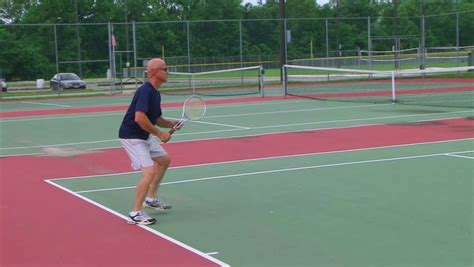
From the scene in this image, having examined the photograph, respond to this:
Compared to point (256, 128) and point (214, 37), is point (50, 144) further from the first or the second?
point (214, 37)

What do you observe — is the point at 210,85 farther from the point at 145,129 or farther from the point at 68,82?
the point at 145,129

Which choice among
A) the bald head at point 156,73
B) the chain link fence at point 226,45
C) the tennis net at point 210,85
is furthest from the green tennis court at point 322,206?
the chain link fence at point 226,45

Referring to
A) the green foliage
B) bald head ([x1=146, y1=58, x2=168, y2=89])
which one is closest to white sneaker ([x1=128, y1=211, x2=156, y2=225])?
bald head ([x1=146, y1=58, x2=168, y2=89])

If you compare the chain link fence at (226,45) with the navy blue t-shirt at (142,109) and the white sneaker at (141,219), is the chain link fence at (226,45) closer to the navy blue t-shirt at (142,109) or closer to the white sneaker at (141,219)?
the navy blue t-shirt at (142,109)

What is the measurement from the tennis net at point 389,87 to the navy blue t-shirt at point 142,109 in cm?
1317

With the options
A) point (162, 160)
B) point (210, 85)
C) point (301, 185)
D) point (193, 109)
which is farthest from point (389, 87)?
point (162, 160)

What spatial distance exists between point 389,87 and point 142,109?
23304 millimetres

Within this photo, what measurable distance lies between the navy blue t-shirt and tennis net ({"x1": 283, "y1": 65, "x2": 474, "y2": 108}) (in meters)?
13.2

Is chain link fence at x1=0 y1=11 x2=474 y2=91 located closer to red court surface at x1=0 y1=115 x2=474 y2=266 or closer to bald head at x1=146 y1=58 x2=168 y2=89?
red court surface at x1=0 y1=115 x2=474 y2=266

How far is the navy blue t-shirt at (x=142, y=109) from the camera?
615 centimetres

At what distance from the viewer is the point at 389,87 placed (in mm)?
28234

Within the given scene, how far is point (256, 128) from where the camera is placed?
14727 mm

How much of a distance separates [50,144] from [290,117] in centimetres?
629

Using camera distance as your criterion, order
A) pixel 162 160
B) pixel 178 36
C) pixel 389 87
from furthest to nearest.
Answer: pixel 178 36
pixel 389 87
pixel 162 160
